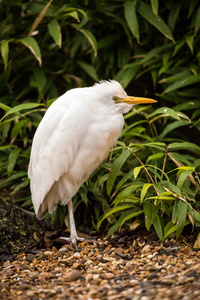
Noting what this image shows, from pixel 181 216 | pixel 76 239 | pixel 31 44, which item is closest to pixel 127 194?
pixel 181 216

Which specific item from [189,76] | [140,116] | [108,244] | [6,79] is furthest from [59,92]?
[108,244]

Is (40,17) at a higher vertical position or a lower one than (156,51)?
higher

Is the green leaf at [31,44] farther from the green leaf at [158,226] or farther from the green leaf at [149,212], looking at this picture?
the green leaf at [158,226]

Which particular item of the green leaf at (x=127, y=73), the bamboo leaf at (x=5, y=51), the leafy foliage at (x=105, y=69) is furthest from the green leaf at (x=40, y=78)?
the green leaf at (x=127, y=73)

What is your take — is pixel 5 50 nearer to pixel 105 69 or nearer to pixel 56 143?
pixel 105 69

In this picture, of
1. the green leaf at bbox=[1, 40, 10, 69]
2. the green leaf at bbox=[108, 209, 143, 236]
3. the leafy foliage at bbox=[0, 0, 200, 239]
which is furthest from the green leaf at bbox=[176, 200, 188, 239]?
the green leaf at bbox=[1, 40, 10, 69]

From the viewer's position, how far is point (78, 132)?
2576 mm

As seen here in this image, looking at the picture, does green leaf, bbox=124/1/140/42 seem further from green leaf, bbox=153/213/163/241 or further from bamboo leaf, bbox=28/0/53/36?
green leaf, bbox=153/213/163/241

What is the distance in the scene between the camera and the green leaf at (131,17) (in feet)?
11.6

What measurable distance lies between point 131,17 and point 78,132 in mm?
1546

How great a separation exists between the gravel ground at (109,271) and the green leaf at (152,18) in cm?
187

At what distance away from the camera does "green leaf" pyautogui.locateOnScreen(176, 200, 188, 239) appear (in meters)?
2.46

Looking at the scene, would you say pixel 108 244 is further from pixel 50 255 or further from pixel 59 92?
pixel 59 92

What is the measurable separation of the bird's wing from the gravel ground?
474mm
